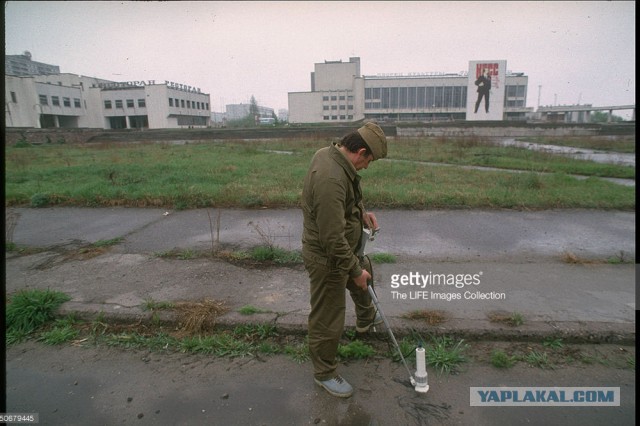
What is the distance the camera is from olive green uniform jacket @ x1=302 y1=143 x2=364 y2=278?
2.28m

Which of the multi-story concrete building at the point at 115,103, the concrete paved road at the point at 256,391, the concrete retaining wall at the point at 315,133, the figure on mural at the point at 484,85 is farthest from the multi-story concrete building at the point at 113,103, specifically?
the concrete paved road at the point at 256,391

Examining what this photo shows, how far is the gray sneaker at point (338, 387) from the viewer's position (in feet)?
8.20

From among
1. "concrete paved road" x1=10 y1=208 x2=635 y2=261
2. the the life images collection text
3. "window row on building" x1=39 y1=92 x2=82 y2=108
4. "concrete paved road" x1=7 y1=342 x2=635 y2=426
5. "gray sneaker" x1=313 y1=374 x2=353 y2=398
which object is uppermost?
"window row on building" x1=39 y1=92 x2=82 y2=108

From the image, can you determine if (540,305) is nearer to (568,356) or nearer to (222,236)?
(568,356)

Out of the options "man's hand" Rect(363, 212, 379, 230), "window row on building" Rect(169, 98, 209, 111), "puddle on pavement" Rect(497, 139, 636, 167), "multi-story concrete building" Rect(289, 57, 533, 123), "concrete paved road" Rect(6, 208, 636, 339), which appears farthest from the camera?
"multi-story concrete building" Rect(289, 57, 533, 123)

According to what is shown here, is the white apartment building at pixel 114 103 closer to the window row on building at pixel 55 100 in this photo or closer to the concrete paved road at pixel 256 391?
the window row on building at pixel 55 100

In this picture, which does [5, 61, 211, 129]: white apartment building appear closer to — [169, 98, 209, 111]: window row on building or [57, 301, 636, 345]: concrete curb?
[169, 98, 209, 111]: window row on building

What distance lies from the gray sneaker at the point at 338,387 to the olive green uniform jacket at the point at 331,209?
0.74 metres

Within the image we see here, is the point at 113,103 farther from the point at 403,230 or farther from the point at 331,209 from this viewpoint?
the point at 331,209

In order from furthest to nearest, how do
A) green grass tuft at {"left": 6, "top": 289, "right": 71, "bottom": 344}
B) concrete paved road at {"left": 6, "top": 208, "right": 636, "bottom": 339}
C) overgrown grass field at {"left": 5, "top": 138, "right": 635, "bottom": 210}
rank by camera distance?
overgrown grass field at {"left": 5, "top": 138, "right": 635, "bottom": 210} < concrete paved road at {"left": 6, "top": 208, "right": 636, "bottom": 339} < green grass tuft at {"left": 6, "top": 289, "right": 71, "bottom": 344}

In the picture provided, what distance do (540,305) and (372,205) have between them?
4122 mm

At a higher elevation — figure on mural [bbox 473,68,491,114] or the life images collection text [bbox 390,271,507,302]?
figure on mural [bbox 473,68,491,114]

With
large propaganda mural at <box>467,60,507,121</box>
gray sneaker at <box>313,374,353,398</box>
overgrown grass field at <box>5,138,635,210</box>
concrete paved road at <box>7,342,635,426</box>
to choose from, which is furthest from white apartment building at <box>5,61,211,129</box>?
gray sneaker at <box>313,374,353,398</box>

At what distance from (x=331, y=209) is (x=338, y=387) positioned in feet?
4.07
